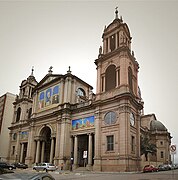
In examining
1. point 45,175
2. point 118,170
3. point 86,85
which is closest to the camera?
point 45,175

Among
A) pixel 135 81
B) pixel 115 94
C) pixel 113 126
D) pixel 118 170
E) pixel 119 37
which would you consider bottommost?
pixel 118 170

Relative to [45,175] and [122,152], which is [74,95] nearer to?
[122,152]

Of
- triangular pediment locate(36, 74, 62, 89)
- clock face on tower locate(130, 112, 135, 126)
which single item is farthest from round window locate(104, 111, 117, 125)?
triangular pediment locate(36, 74, 62, 89)

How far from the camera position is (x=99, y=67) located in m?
38.5

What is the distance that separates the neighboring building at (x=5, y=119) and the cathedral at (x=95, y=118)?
1936 cm

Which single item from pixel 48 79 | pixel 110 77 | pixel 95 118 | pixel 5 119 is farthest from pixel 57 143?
pixel 5 119

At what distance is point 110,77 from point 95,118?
8.02 meters

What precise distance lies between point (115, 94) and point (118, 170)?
1112cm

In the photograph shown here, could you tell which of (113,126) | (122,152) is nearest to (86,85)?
(113,126)

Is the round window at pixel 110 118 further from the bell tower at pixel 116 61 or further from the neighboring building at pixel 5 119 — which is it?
the neighboring building at pixel 5 119

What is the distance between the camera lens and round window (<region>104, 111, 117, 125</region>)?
3246 cm

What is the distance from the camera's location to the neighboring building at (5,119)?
7069 cm

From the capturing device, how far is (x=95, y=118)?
34.6 metres

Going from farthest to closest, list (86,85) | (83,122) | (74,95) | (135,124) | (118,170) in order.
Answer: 1. (86,85)
2. (74,95)
3. (83,122)
4. (135,124)
5. (118,170)
